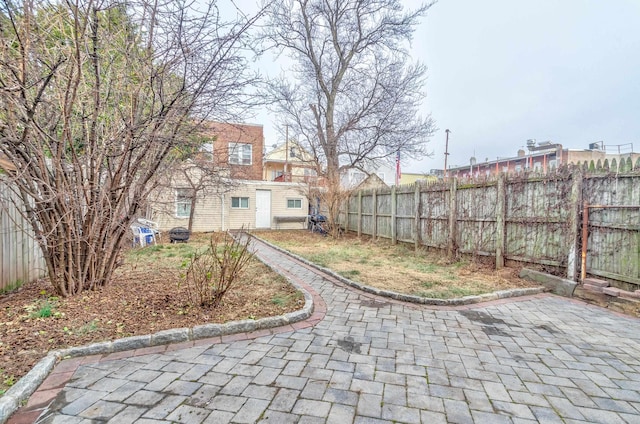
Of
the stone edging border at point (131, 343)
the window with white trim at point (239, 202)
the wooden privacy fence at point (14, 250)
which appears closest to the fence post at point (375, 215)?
the stone edging border at point (131, 343)

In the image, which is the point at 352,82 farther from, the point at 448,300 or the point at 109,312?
the point at 109,312

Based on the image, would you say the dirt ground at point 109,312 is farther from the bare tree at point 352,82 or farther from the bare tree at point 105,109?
Result: the bare tree at point 352,82

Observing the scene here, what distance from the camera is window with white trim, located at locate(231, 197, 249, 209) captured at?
14476 millimetres

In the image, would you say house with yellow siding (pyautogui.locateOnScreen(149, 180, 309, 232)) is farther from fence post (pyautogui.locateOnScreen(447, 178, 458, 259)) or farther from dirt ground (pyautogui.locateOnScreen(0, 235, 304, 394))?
dirt ground (pyautogui.locateOnScreen(0, 235, 304, 394))

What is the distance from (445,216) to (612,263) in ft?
10.8

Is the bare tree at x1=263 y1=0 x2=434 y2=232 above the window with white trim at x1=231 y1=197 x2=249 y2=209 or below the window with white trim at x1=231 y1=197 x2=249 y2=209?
above

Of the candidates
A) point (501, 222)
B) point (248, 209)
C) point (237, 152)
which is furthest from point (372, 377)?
point (248, 209)

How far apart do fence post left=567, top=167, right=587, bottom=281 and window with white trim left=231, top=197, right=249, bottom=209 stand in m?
12.8

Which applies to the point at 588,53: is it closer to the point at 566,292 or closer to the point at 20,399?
the point at 566,292

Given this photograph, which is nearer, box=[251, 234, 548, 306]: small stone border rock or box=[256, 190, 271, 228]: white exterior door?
box=[251, 234, 548, 306]: small stone border rock

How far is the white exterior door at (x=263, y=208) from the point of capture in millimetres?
15070

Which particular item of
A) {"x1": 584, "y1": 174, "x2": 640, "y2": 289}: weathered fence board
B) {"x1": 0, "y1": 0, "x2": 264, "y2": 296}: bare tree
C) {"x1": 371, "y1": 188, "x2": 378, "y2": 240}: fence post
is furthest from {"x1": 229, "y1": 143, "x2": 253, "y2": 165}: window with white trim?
{"x1": 584, "y1": 174, "x2": 640, "y2": 289}: weathered fence board

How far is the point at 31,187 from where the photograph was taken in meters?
3.18

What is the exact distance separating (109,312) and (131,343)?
887mm
